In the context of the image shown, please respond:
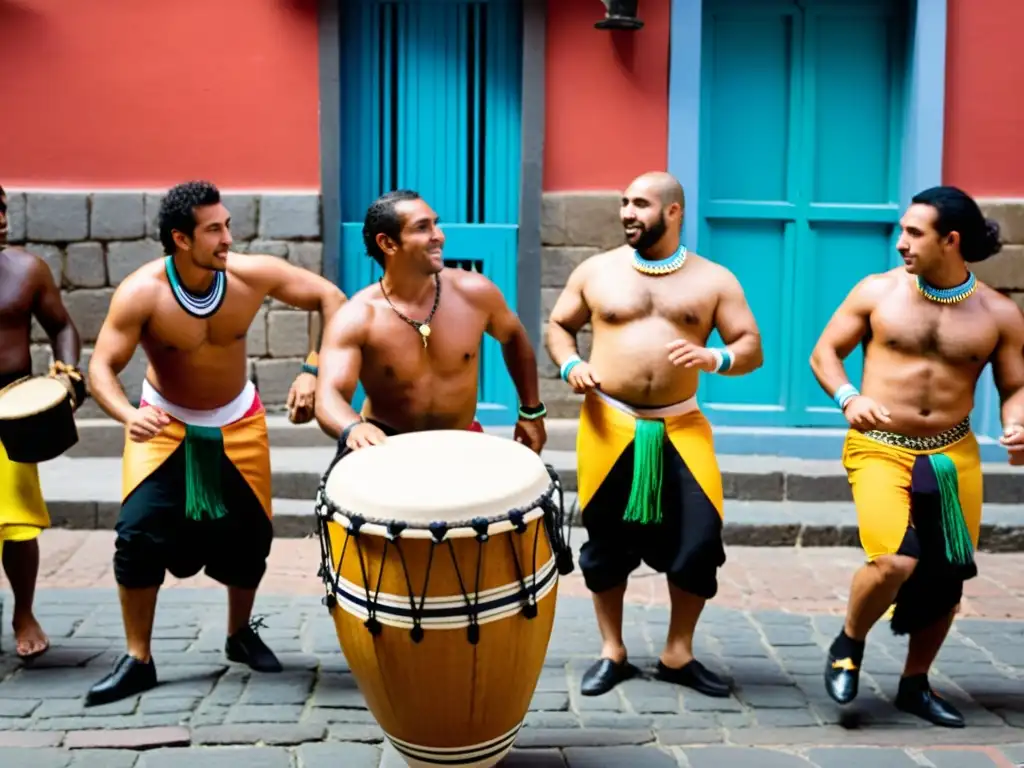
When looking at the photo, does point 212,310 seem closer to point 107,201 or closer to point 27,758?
point 27,758

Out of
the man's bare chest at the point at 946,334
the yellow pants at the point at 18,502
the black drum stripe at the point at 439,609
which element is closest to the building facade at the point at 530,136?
the yellow pants at the point at 18,502

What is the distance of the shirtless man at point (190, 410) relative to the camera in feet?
14.6

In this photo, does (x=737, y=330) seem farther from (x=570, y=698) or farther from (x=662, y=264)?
(x=570, y=698)

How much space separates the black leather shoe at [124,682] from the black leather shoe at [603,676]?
1.57 metres

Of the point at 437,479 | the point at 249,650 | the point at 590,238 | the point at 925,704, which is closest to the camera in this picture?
the point at 437,479

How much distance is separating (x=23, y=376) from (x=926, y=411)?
3329 millimetres

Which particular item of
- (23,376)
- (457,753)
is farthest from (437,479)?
(23,376)

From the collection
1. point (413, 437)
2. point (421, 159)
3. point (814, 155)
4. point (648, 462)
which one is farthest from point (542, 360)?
point (413, 437)

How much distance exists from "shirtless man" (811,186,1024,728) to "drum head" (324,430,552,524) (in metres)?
1.31

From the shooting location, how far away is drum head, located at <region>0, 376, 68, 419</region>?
14.5 feet

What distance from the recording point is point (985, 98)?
7449 millimetres

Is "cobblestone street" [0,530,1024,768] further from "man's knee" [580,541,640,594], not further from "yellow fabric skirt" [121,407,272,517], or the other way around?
"yellow fabric skirt" [121,407,272,517]

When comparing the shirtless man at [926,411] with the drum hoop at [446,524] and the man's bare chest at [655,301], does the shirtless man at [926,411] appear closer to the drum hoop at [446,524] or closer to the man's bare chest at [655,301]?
the man's bare chest at [655,301]

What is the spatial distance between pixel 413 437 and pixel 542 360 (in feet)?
13.1
